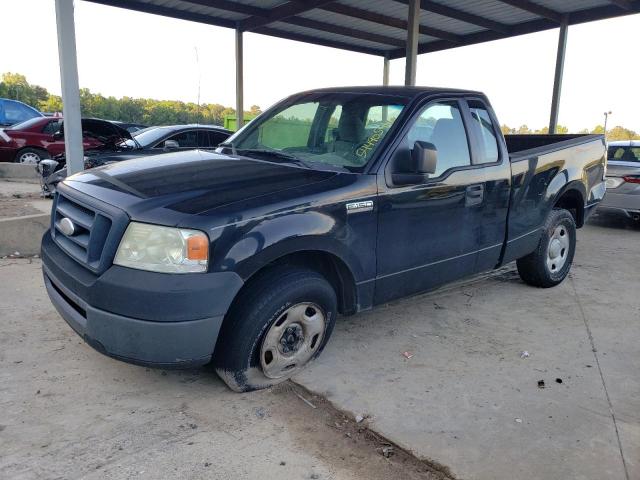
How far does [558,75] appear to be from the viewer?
12.3 metres

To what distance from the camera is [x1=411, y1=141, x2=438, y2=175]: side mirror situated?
3287 mm

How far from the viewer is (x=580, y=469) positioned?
252cm

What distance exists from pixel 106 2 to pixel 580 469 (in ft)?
36.7

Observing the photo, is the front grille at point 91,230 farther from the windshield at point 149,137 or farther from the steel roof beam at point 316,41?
the steel roof beam at point 316,41

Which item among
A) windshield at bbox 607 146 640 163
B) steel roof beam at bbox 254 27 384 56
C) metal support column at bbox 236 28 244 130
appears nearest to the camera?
windshield at bbox 607 146 640 163

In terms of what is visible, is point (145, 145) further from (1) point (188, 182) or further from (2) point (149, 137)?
(1) point (188, 182)

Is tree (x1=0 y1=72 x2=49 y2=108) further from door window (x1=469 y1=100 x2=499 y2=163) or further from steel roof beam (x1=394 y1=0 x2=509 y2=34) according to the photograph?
Answer: door window (x1=469 y1=100 x2=499 y2=163)

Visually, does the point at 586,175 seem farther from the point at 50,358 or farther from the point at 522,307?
the point at 50,358

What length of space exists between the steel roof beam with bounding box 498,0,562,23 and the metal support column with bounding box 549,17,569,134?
0.82 feet

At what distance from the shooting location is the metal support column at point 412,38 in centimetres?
985

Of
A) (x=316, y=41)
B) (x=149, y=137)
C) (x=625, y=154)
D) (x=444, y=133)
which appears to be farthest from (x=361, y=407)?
(x=316, y=41)

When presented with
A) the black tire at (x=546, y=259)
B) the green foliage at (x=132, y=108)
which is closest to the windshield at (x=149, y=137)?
the black tire at (x=546, y=259)

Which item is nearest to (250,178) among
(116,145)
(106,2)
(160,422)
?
(160,422)

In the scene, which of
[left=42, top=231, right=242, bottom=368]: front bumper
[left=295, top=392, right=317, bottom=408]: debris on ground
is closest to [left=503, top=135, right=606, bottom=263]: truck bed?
[left=295, top=392, right=317, bottom=408]: debris on ground
